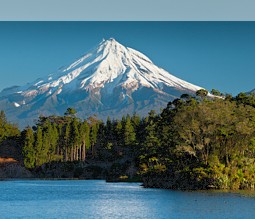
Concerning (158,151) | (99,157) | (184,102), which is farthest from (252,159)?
(99,157)

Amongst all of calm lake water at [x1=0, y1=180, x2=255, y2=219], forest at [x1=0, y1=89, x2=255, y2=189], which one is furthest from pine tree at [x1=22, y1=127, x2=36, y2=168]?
calm lake water at [x1=0, y1=180, x2=255, y2=219]

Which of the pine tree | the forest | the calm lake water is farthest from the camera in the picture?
the pine tree

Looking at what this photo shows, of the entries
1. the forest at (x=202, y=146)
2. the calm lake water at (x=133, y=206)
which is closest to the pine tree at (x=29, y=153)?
the forest at (x=202, y=146)

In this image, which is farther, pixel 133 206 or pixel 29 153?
pixel 29 153

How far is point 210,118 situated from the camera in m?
55.5

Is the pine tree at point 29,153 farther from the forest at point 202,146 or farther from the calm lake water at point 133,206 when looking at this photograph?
the calm lake water at point 133,206

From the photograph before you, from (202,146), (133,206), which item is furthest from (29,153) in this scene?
(133,206)

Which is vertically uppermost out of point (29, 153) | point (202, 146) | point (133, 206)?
point (29, 153)

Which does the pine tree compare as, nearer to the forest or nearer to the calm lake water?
the forest

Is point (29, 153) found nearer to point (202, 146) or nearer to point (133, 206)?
point (202, 146)

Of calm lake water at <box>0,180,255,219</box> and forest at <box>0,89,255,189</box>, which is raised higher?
forest at <box>0,89,255,189</box>

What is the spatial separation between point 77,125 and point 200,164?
5389cm

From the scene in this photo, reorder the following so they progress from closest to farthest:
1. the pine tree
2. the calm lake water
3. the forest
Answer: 1. the calm lake water
2. the forest
3. the pine tree

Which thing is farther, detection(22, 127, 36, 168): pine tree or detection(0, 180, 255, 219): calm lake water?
detection(22, 127, 36, 168): pine tree
